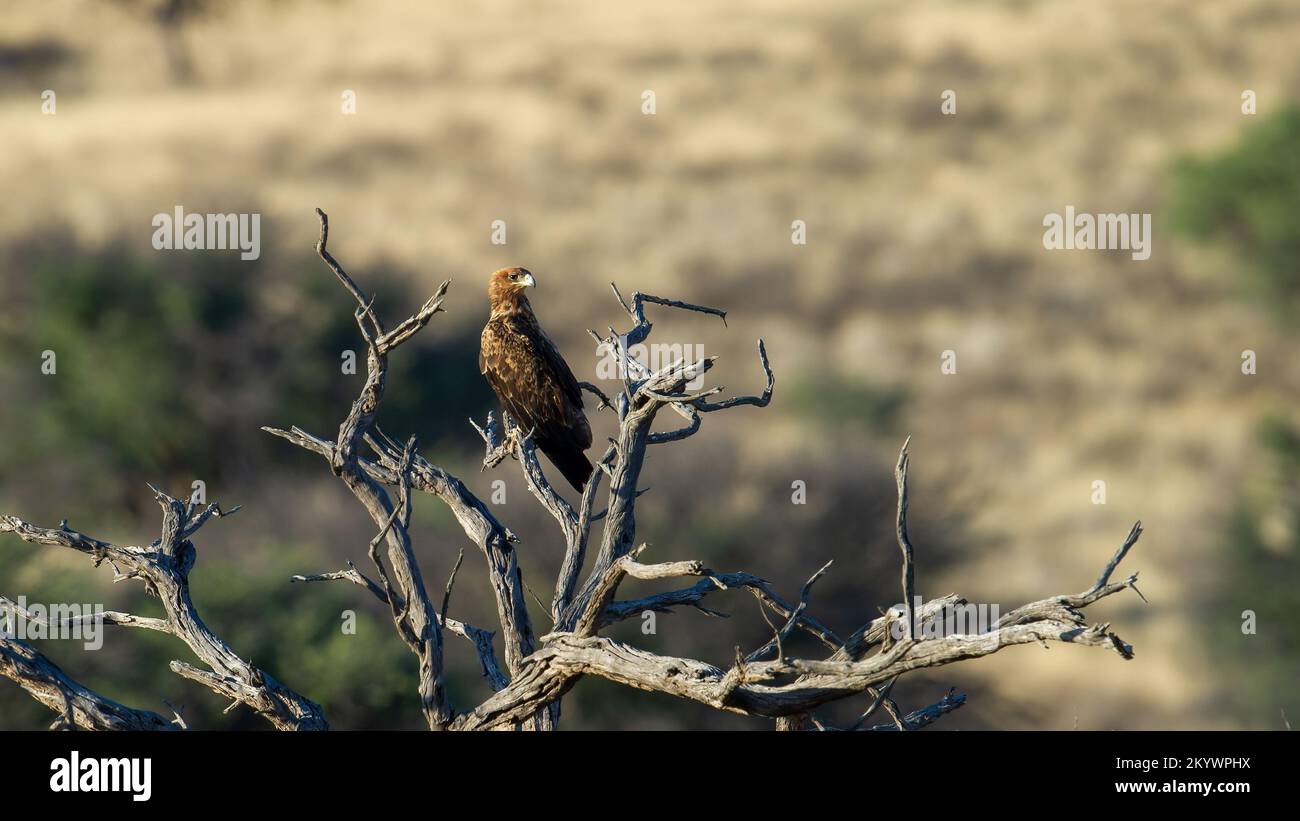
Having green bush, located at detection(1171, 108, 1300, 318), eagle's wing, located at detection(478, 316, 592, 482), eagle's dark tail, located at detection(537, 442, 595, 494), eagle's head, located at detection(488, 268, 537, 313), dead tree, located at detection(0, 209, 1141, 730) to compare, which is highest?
green bush, located at detection(1171, 108, 1300, 318)

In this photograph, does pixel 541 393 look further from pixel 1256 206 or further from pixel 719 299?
pixel 719 299

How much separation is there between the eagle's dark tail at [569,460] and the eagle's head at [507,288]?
0.78 m

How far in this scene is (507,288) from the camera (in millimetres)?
7934

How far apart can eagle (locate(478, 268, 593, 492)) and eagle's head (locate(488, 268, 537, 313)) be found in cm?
11

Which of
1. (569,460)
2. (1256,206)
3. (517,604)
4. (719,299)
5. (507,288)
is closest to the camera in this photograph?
(517,604)

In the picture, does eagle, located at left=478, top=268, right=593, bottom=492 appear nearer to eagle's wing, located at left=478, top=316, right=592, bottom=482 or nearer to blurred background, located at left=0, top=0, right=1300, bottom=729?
eagle's wing, located at left=478, top=316, right=592, bottom=482

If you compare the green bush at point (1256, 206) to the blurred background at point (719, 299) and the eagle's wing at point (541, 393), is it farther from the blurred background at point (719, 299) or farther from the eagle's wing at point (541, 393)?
the eagle's wing at point (541, 393)

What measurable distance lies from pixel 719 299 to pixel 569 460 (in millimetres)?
25487

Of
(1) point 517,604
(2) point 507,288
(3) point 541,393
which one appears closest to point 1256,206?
(2) point 507,288

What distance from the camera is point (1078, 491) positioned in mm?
24750

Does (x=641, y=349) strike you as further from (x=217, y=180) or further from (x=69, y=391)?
(x=217, y=180)

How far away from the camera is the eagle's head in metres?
7.88

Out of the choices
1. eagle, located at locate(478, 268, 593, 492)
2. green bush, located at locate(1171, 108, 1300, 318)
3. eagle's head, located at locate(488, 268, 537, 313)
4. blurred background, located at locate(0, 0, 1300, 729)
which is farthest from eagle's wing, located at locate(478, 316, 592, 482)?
green bush, located at locate(1171, 108, 1300, 318)

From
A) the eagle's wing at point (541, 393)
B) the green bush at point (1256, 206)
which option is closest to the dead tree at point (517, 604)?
the eagle's wing at point (541, 393)
